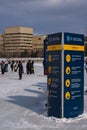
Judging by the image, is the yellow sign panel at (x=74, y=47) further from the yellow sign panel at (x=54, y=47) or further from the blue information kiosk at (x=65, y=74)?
the yellow sign panel at (x=54, y=47)

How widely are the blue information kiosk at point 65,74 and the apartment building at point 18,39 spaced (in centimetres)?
14496

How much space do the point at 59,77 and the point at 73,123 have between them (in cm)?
149

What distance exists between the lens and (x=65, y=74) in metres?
12.0

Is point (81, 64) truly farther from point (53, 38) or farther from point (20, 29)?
point (20, 29)

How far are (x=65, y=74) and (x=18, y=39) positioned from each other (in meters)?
150

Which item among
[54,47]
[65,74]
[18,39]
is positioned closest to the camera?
[65,74]

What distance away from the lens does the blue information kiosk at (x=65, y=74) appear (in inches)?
468

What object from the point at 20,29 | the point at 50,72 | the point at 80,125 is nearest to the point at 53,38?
the point at 50,72

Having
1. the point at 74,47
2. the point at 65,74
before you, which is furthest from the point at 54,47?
the point at 65,74

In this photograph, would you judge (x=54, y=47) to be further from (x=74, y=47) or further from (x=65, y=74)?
(x=65, y=74)

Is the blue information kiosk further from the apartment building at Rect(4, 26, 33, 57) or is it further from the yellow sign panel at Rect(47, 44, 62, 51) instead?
the apartment building at Rect(4, 26, 33, 57)

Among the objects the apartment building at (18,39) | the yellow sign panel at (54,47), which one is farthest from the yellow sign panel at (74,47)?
the apartment building at (18,39)

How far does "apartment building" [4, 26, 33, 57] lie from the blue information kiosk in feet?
476

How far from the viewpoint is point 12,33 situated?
16088 cm
